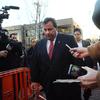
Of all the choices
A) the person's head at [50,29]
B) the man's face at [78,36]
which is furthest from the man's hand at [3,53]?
the man's face at [78,36]

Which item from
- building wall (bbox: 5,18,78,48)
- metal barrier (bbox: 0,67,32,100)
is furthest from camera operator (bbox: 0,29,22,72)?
building wall (bbox: 5,18,78,48)

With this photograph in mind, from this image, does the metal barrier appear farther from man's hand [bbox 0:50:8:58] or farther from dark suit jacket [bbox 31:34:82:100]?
dark suit jacket [bbox 31:34:82:100]

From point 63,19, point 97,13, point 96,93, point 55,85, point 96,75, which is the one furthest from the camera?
point 63,19

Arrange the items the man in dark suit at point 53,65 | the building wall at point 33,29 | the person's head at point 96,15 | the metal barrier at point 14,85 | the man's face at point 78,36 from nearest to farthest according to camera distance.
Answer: the person's head at point 96,15, the man in dark suit at point 53,65, the metal barrier at point 14,85, the man's face at point 78,36, the building wall at point 33,29

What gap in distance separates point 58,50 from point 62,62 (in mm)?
213

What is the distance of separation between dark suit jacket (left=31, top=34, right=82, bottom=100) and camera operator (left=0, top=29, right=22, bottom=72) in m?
1.08

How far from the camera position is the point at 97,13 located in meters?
2.02

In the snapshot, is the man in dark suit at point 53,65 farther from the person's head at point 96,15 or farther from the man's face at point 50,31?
the person's head at point 96,15

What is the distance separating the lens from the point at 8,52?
23.0 ft

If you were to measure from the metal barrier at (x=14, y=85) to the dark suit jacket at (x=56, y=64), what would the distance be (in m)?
0.67

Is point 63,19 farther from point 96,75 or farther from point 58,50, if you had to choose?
point 96,75

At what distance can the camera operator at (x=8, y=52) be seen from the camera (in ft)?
22.2

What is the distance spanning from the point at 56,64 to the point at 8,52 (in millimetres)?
1673

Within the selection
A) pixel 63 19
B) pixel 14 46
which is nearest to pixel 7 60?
pixel 14 46
